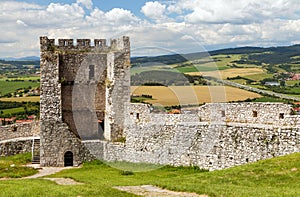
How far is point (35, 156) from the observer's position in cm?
3278

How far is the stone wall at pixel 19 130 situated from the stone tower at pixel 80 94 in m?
7.28

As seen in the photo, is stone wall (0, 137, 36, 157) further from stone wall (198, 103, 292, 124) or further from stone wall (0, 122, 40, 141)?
stone wall (198, 103, 292, 124)

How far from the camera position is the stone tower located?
3011 centimetres

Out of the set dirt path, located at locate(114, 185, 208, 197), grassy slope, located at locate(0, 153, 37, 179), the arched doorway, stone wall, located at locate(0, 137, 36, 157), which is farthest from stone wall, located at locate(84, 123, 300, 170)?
stone wall, located at locate(0, 137, 36, 157)

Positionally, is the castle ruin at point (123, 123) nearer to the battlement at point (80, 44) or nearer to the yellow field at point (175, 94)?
the battlement at point (80, 44)

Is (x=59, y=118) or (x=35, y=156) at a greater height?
(x=59, y=118)

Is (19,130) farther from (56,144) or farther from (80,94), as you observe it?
(56,144)

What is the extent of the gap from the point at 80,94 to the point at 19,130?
874 cm

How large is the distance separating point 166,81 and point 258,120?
2524 cm

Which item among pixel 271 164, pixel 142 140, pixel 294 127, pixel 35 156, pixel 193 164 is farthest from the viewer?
pixel 35 156

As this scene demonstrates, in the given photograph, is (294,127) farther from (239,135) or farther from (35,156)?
(35,156)

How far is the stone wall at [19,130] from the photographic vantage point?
37688mm

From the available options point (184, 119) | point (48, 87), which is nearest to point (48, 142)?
point (48, 87)

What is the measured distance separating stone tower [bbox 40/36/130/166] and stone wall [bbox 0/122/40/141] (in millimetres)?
7285
